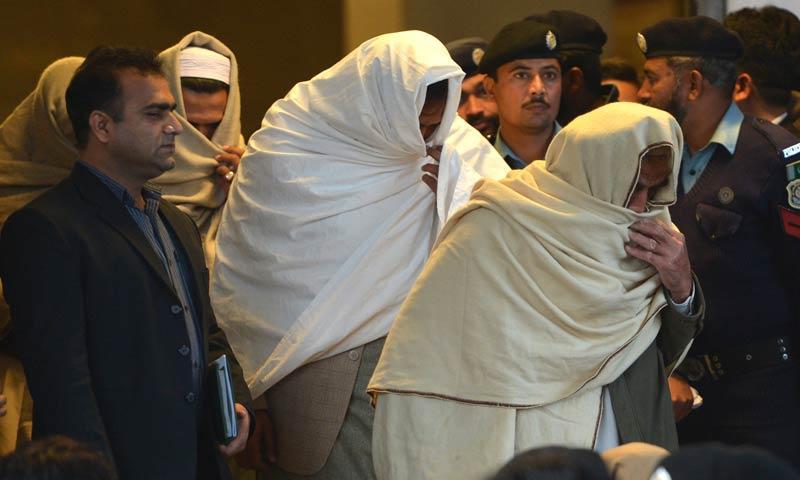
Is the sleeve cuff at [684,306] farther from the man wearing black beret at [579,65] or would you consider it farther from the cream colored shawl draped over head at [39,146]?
the cream colored shawl draped over head at [39,146]

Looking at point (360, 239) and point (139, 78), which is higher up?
point (139, 78)

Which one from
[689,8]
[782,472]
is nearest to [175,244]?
[782,472]

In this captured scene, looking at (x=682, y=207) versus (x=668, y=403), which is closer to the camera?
(x=668, y=403)

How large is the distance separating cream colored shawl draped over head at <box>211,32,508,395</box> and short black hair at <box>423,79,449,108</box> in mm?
26

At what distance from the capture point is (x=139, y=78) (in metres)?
3.95

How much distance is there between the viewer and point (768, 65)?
17.7 feet

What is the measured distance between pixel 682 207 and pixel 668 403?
1.19 meters

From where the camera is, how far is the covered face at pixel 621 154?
3.40m

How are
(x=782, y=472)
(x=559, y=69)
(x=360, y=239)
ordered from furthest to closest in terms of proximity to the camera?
(x=559, y=69) < (x=360, y=239) < (x=782, y=472)

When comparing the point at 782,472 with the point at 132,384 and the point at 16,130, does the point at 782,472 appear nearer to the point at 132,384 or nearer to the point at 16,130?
the point at 132,384

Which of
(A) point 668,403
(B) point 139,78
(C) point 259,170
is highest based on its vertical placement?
(B) point 139,78

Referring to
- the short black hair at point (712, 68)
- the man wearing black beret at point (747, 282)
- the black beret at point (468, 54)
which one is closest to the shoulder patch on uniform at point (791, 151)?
the man wearing black beret at point (747, 282)

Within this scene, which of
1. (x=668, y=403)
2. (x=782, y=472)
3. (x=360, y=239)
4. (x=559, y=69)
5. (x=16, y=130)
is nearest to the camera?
(x=782, y=472)

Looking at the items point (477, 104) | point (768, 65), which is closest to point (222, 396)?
point (477, 104)
